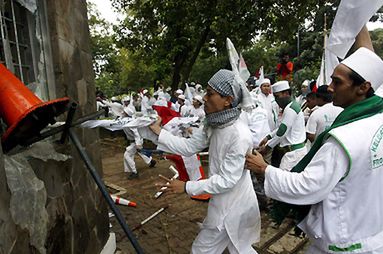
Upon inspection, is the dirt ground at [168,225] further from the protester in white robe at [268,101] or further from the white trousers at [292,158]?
the protester in white robe at [268,101]

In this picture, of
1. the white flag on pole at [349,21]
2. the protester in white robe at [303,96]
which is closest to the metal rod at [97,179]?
the white flag on pole at [349,21]

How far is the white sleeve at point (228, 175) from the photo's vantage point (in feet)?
8.15

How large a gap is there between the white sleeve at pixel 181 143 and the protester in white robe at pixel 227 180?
44mm

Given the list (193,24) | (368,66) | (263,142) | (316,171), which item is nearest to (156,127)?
(316,171)

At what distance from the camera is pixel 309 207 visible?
2.01 meters

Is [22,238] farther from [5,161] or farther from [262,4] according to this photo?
[262,4]

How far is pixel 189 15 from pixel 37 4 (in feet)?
33.7

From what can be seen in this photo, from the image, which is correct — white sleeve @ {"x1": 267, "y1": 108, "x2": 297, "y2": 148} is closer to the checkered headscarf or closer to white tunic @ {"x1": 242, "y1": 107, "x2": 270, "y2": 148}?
white tunic @ {"x1": 242, "y1": 107, "x2": 270, "y2": 148}

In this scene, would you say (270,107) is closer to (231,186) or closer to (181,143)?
(181,143)

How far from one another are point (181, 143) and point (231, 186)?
0.71m

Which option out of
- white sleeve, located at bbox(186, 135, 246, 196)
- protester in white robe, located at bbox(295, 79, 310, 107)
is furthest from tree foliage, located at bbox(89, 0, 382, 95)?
white sleeve, located at bbox(186, 135, 246, 196)

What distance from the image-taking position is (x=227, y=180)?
2.48 metres

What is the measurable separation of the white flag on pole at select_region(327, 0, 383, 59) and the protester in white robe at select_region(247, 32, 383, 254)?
575 mm

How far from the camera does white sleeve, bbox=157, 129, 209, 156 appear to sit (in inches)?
112
